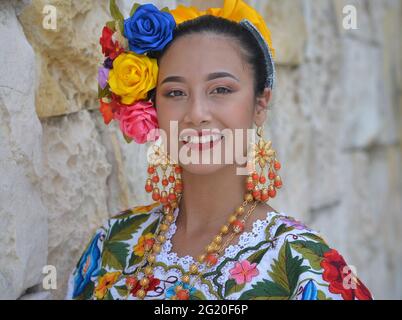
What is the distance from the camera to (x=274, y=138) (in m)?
3.41

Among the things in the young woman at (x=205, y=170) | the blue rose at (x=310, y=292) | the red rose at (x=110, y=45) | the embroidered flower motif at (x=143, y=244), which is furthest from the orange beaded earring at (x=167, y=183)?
the blue rose at (x=310, y=292)

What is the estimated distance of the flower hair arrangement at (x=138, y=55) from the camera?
1.88m

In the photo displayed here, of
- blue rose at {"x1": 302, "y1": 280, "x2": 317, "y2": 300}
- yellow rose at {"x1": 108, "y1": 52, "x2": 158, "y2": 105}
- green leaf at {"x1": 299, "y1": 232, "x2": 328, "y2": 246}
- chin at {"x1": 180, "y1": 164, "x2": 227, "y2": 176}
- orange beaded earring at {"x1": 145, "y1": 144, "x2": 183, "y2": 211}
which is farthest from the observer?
orange beaded earring at {"x1": 145, "y1": 144, "x2": 183, "y2": 211}

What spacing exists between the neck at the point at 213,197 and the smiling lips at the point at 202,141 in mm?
124

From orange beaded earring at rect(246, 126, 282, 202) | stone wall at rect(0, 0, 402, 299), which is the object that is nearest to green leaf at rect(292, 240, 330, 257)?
orange beaded earring at rect(246, 126, 282, 202)

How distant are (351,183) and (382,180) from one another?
674 mm

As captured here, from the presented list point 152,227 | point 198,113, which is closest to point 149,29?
point 198,113

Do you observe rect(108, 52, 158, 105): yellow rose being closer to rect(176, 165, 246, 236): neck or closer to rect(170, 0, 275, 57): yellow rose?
rect(170, 0, 275, 57): yellow rose

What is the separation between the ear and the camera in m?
1.90

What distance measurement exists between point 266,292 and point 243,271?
0.09 m

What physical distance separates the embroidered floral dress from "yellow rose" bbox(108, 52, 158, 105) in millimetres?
389

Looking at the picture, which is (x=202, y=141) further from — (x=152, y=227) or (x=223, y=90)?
(x=152, y=227)
